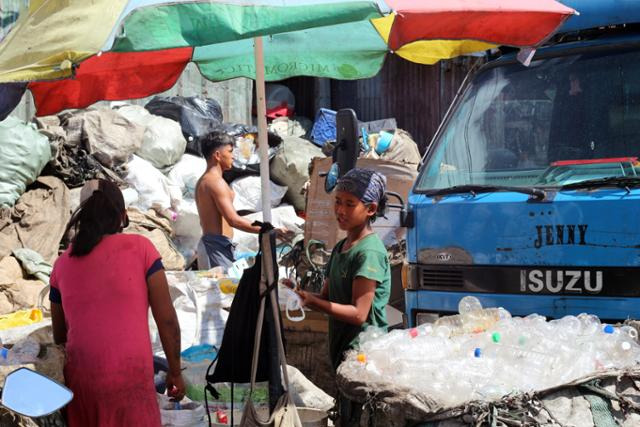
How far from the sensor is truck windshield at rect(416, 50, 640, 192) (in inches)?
177

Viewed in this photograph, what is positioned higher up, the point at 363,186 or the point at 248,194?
the point at 363,186

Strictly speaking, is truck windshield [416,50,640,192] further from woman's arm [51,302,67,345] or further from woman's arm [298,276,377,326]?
woman's arm [51,302,67,345]

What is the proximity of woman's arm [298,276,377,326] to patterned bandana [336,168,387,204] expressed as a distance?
410 mm

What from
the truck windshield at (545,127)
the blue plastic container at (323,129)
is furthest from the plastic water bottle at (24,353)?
the blue plastic container at (323,129)

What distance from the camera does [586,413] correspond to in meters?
3.31

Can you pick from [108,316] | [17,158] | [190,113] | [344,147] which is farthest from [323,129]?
[108,316]

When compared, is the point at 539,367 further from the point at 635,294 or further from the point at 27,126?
the point at 27,126

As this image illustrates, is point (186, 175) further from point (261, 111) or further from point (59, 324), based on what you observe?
point (59, 324)

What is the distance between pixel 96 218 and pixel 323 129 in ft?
29.7

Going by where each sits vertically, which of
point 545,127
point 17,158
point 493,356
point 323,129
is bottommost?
point 493,356

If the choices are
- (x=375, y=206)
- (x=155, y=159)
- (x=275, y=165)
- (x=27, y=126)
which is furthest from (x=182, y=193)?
(x=375, y=206)

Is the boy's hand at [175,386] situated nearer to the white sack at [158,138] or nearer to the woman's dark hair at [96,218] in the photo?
the woman's dark hair at [96,218]

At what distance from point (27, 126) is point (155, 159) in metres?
1.79

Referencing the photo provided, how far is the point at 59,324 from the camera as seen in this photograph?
3.87 m
